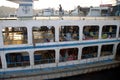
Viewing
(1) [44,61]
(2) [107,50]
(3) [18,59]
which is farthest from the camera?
(2) [107,50]

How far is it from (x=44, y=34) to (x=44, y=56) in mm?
1647

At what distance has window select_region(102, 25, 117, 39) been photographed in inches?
554

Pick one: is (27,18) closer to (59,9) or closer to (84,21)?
(84,21)

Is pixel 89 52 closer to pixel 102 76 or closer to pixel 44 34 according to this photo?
pixel 102 76

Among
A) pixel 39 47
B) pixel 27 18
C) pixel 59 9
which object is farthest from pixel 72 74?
pixel 59 9

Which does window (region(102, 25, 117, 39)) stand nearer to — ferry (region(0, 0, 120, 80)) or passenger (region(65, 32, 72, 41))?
ferry (region(0, 0, 120, 80))

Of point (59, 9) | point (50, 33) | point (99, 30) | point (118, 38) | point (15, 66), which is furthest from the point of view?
point (59, 9)

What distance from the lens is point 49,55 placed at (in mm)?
12703

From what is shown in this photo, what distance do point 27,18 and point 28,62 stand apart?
3112 millimetres

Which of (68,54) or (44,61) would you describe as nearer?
(44,61)

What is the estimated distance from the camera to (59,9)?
17.0 metres

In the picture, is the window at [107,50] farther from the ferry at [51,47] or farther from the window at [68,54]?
the window at [68,54]

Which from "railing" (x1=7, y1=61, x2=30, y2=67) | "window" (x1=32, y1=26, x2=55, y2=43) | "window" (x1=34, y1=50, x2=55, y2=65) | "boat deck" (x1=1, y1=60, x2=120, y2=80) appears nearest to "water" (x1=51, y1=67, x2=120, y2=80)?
"boat deck" (x1=1, y1=60, x2=120, y2=80)

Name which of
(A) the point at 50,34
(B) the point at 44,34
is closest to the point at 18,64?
(B) the point at 44,34
